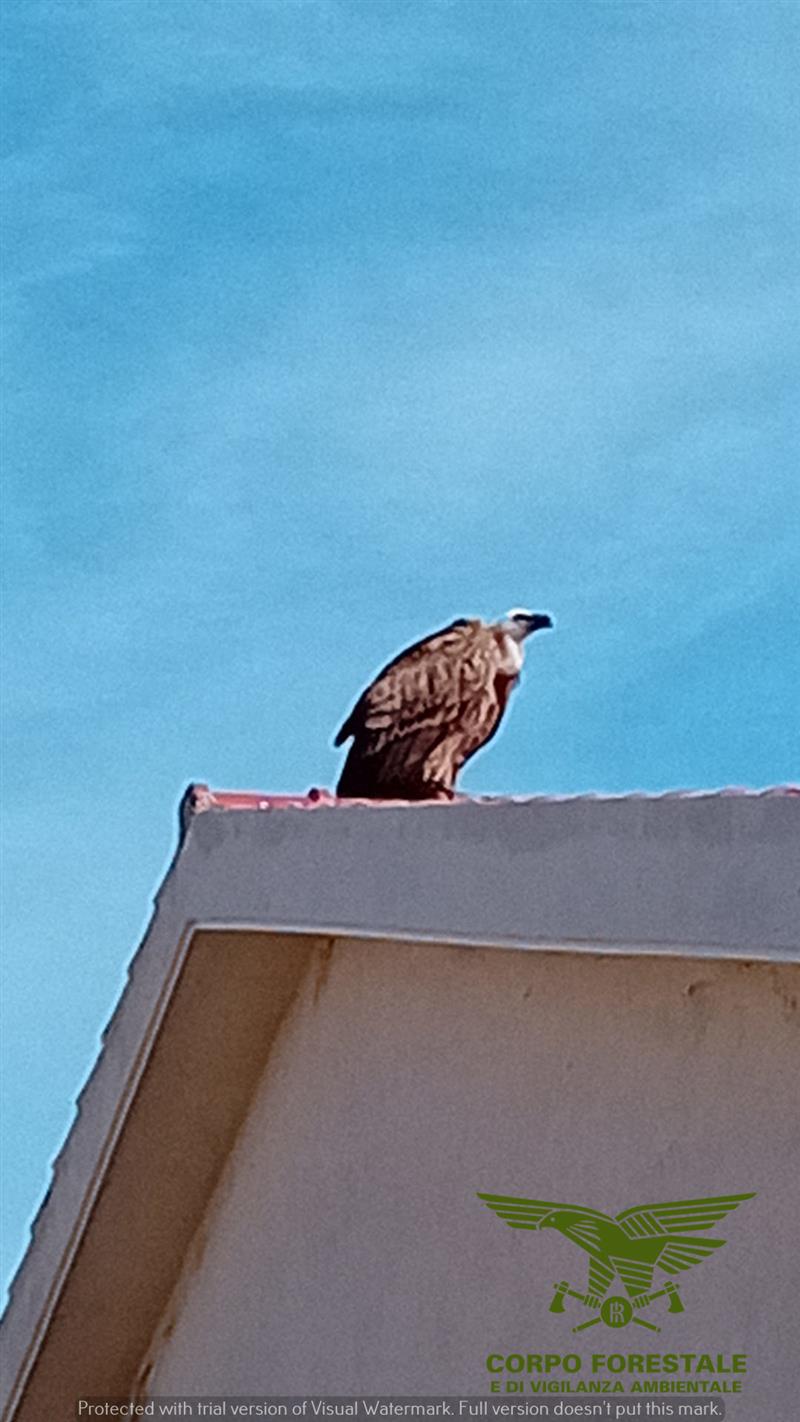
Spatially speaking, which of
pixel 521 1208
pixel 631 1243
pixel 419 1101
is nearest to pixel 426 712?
pixel 419 1101

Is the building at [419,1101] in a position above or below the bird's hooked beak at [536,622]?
below

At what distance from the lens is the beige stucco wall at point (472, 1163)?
12.8ft

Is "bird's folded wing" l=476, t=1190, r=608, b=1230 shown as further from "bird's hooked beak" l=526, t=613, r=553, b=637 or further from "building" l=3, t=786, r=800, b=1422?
"bird's hooked beak" l=526, t=613, r=553, b=637

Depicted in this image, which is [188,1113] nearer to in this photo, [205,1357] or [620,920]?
[205,1357]

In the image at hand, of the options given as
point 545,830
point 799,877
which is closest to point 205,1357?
point 545,830

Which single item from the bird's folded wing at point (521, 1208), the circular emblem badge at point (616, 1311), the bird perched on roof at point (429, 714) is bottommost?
the circular emblem badge at point (616, 1311)

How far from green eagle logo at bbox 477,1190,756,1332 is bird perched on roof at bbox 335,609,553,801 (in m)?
2.22

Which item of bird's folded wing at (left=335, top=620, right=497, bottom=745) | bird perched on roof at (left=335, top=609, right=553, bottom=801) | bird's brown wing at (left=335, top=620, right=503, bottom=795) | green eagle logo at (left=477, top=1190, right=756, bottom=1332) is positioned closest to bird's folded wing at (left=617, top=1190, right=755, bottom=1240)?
green eagle logo at (left=477, top=1190, right=756, bottom=1332)

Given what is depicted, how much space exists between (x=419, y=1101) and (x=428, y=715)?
2.19m

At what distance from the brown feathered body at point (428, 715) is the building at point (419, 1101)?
4.24 feet

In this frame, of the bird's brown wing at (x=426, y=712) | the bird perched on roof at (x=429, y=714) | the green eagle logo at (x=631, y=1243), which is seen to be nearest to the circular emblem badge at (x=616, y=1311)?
the green eagle logo at (x=631, y=1243)

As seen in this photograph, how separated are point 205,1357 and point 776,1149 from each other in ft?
7.40

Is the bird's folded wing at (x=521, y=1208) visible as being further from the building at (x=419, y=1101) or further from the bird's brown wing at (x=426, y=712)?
the bird's brown wing at (x=426, y=712)

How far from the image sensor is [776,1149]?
3.84 meters
